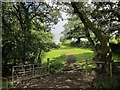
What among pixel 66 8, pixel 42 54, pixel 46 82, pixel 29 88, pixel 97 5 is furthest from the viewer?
pixel 42 54

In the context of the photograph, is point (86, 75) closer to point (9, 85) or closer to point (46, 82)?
point (46, 82)

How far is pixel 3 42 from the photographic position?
10.1 m

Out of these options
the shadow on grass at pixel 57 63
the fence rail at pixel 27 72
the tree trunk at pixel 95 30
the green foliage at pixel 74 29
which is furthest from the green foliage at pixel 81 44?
the tree trunk at pixel 95 30

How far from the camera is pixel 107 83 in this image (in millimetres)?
7367

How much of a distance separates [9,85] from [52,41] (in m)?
3.65

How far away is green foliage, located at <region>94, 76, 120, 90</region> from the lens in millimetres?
7250

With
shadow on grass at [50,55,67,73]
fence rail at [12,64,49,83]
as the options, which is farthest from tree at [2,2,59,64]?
fence rail at [12,64,49,83]

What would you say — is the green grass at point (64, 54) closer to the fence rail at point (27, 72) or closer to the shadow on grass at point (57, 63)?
the shadow on grass at point (57, 63)

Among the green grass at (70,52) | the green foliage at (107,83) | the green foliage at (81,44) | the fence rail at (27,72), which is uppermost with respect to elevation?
the green foliage at (81,44)

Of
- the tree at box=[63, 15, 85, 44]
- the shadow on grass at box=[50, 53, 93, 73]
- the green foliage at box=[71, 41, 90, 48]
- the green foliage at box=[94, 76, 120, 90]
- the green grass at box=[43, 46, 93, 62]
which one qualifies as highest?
the tree at box=[63, 15, 85, 44]

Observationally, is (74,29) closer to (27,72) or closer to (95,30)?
(95,30)

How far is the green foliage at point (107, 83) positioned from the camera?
7.25 m

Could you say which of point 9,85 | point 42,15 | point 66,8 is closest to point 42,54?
point 42,15

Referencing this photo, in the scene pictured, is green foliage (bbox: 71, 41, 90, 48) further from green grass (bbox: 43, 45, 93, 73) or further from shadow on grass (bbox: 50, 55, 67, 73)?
shadow on grass (bbox: 50, 55, 67, 73)
